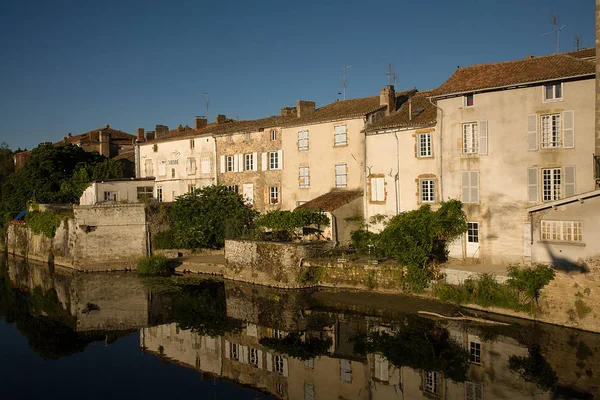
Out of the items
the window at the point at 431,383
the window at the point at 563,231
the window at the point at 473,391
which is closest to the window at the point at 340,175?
the window at the point at 563,231

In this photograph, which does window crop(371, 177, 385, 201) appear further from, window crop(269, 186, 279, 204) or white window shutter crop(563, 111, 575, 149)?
white window shutter crop(563, 111, 575, 149)

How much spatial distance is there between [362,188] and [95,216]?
1708 centimetres

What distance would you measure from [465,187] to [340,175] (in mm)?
8606

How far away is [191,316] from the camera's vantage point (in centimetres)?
2394

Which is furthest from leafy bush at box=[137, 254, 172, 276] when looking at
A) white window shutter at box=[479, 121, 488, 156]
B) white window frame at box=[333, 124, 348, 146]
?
white window shutter at box=[479, 121, 488, 156]

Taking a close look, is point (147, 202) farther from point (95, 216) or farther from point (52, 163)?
point (52, 163)

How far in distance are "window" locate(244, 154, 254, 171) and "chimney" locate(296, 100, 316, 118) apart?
4.25 m

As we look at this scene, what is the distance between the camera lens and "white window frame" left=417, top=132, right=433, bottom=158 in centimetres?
2648

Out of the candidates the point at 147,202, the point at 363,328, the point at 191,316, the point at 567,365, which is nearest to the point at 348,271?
the point at 363,328

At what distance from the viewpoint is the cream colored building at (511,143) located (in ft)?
71.4

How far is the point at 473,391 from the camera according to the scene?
15.6 m

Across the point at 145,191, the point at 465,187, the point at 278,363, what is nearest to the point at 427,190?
the point at 465,187

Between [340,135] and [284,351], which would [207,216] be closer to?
[340,135]

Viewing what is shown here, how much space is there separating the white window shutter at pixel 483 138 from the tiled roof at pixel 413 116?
2.50 m
